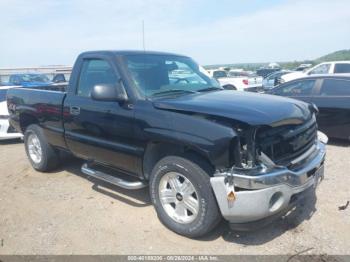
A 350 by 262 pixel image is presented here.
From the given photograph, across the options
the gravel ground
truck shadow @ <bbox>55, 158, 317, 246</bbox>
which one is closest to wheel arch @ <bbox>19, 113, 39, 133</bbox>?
the gravel ground

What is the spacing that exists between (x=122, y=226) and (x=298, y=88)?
5.80 metres

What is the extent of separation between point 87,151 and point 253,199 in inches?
99.0

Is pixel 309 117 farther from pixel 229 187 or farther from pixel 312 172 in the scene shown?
pixel 229 187

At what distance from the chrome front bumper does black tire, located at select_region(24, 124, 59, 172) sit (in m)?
3.42

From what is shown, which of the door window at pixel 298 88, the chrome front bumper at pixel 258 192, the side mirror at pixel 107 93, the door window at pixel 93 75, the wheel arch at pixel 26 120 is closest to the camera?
the chrome front bumper at pixel 258 192

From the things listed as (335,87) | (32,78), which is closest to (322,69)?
(335,87)

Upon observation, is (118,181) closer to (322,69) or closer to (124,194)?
(124,194)

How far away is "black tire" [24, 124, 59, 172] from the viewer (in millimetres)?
5816

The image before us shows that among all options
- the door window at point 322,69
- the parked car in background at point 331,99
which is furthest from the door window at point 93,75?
the door window at point 322,69

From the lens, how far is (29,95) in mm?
5922

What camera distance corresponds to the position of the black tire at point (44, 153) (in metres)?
5.82

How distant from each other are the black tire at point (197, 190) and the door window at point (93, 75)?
133 centimetres

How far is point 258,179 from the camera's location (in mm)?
3156

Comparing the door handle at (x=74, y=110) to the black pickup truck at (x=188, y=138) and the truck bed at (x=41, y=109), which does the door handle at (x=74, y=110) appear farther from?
the truck bed at (x=41, y=109)
